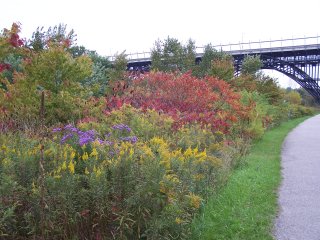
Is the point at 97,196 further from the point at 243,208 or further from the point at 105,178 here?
the point at 243,208

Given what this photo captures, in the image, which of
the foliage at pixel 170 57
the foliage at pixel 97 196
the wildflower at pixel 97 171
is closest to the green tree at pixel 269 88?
the foliage at pixel 170 57

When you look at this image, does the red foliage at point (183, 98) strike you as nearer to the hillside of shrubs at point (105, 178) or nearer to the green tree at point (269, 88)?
the hillside of shrubs at point (105, 178)

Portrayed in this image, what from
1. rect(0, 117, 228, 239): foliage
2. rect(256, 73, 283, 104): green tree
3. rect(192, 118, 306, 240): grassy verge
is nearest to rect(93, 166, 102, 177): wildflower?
rect(0, 117, 228, 239): foliage

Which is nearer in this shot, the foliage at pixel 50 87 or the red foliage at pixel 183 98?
the foliage at pixel 50 87

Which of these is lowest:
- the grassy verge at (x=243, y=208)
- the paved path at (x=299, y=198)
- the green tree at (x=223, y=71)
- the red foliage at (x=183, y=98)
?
the paved path at (x=299, y=198)

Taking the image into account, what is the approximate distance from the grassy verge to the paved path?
166mm

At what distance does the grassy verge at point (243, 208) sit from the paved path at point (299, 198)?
6.5 inches

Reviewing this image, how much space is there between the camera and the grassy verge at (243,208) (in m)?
5.33

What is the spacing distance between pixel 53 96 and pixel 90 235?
21.0ft

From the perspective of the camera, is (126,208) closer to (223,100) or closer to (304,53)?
(223,100)

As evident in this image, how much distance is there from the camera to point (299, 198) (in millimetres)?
7094

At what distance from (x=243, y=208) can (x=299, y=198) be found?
1.38m

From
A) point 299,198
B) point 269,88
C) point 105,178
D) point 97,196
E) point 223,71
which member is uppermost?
point 223,71

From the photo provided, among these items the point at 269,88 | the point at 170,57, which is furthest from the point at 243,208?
the point at 170,57
